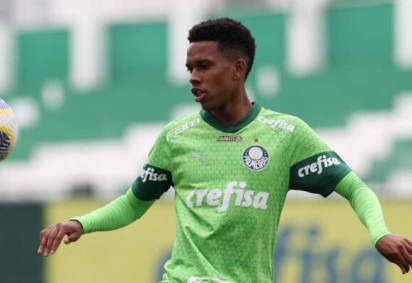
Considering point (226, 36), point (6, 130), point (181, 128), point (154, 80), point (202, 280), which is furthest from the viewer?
point (154, 80)

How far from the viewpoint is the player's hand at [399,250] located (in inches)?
211

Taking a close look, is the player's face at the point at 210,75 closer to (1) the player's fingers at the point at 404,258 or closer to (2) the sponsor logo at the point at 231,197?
(2) the sponsor logo at the point at 231,197

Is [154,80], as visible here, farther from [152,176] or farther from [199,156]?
[199,156]

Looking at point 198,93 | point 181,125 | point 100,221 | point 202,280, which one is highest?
point 198,93

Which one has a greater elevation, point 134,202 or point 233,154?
point 233,154

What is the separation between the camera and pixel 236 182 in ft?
19.6

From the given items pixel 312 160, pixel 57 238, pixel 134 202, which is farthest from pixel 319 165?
pixel 57 238

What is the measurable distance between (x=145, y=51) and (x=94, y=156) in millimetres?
2615

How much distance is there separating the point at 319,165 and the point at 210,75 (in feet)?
2.05

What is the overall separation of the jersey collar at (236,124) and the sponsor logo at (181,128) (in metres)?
0.04

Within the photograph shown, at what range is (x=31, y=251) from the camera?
12.0 metres

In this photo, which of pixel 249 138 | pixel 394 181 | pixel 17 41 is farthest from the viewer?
pixel 17 41

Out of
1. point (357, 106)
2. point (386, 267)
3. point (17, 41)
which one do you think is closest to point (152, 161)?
point (386, 267)

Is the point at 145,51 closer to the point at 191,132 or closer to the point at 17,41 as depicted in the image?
the point at 17,41
